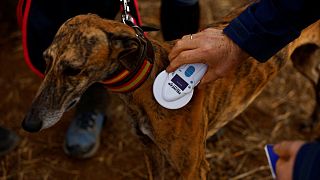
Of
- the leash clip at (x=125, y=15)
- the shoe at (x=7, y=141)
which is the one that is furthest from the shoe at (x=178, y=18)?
the shoe at (x=7, y=141)

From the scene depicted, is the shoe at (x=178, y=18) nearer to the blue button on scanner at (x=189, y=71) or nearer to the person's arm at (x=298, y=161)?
the blue button on scanner at (x=189, y=71)

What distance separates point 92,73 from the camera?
1.83 meters

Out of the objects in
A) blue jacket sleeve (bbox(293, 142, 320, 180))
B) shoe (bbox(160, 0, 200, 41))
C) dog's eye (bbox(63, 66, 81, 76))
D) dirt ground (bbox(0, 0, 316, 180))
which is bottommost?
dirt ground (bbox(0, 0, 316, 180))

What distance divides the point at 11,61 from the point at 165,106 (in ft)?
6.42

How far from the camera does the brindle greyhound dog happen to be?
1.80m

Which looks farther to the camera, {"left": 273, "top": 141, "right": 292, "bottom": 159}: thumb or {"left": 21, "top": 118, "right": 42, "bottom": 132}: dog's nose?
{"left": 21, "top": 118, "right": 42, "bottom": 132}: dog's nose

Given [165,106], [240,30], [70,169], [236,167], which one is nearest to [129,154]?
[70,169]

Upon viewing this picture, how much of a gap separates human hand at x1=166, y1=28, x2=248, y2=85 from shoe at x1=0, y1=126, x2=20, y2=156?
57.4 inches

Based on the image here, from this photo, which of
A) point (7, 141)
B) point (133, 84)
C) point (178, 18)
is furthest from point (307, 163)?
point (7, 141)

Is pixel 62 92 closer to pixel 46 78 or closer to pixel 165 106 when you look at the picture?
pixel 46 78

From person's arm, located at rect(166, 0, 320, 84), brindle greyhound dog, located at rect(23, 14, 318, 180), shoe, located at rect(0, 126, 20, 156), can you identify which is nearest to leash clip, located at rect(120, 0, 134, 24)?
brindle greyhound dog, located at rect(23, 14, 318, 180)

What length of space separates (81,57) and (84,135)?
1192mm

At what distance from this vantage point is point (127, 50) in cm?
184

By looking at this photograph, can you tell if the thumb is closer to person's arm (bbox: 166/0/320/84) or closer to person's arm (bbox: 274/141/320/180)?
person's arm (bbox: 274/141/320/180)
